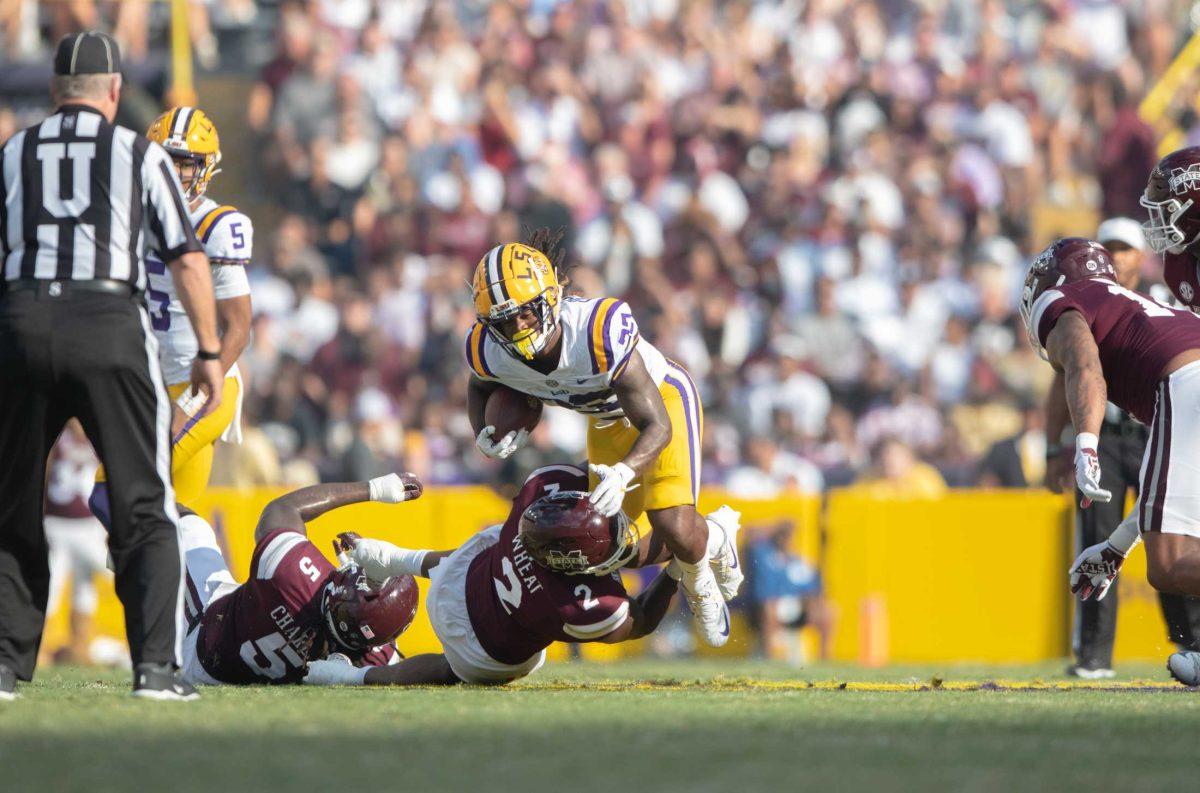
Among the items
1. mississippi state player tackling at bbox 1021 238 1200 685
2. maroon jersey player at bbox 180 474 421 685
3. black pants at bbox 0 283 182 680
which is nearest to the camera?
black pants at bbox 0 283 182 680

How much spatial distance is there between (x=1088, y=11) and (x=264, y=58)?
801 centimetres

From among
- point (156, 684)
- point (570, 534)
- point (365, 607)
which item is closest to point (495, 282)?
point (570, 534)

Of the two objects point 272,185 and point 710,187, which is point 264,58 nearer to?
point 272,185

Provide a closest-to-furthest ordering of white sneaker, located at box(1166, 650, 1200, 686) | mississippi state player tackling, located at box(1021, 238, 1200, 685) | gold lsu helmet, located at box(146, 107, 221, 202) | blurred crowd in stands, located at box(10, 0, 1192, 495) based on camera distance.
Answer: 1. mississippi state player tackling, located at box(1021, 238, 1200, 685)
2. white sneaker, located at box(1166, 650, 1200, 686)
3. gold lsu helmet, located at box(146, 107, 221, 202)
4. blurred crowd in stands, located at box(10, 0, 1192, 495)

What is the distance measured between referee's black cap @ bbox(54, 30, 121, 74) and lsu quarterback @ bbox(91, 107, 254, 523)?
2.10m

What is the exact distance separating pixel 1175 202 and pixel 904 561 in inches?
203

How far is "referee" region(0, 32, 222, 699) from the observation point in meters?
5.62

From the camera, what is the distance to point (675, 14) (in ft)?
55.7

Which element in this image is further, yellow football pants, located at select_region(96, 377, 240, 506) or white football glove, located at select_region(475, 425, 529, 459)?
yellow football pants, located at select_region(96, 377, 240, 506)

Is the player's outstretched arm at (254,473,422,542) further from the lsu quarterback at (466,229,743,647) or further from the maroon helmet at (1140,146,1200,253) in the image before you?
the maroon helmet at (1140,146,1200,253)

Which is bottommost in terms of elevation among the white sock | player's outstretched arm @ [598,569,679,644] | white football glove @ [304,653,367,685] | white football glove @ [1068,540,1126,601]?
white football glove @ [304,653,367,685]

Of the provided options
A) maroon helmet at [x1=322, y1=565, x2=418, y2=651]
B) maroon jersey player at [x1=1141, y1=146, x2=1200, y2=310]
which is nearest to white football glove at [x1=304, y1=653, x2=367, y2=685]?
maroon helmet at [x1=322, y1=565, x2=418, y2=651]

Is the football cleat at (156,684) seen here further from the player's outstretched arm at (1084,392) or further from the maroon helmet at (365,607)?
the player's outstretched arm at (1084,392)

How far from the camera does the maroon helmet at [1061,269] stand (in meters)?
7.18
